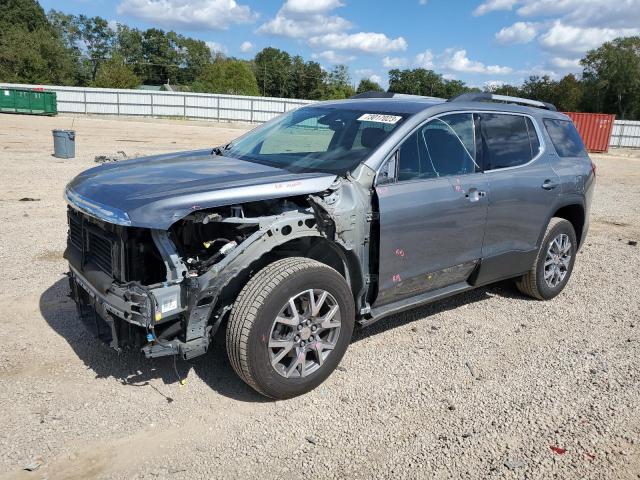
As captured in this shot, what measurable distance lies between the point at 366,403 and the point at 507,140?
281 centimetres

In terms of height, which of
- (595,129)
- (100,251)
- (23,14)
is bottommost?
(100,251)

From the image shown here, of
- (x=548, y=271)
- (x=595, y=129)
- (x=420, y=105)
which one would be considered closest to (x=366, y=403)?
(x=420, y=105)

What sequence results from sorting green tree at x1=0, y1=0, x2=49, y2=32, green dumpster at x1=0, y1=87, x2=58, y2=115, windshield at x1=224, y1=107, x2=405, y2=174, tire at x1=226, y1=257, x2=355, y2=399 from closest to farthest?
tire at x1=226, y1=257, x2=355, y2=399, windshield at x1=224, y1=107, x2=405, y2=174, green dumpster at x1=0, y1=87, x2=58, y2=115, green tree at x1=0, y1=0, x2=49, y2=32

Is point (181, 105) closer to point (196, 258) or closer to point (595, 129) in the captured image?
point (595, 129)

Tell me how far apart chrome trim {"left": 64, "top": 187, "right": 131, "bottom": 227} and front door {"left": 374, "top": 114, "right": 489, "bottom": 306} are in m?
1.72

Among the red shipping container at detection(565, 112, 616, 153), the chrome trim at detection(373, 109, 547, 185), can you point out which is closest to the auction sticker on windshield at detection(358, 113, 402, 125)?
the chrome trim at detection(373, 109, 547, 185)

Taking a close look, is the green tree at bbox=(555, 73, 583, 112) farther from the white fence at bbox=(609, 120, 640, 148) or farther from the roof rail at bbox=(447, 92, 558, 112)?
the roof rail at bbox=(447, 92, 558, 112)

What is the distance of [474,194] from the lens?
4465 mm

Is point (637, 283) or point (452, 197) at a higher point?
point (452, 197)

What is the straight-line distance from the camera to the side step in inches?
160

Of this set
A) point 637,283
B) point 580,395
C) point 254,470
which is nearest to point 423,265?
point 580,395

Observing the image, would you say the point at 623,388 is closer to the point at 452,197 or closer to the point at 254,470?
the point at 452,197

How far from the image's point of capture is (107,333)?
3.62m

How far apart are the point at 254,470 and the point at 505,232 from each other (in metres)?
3.09
